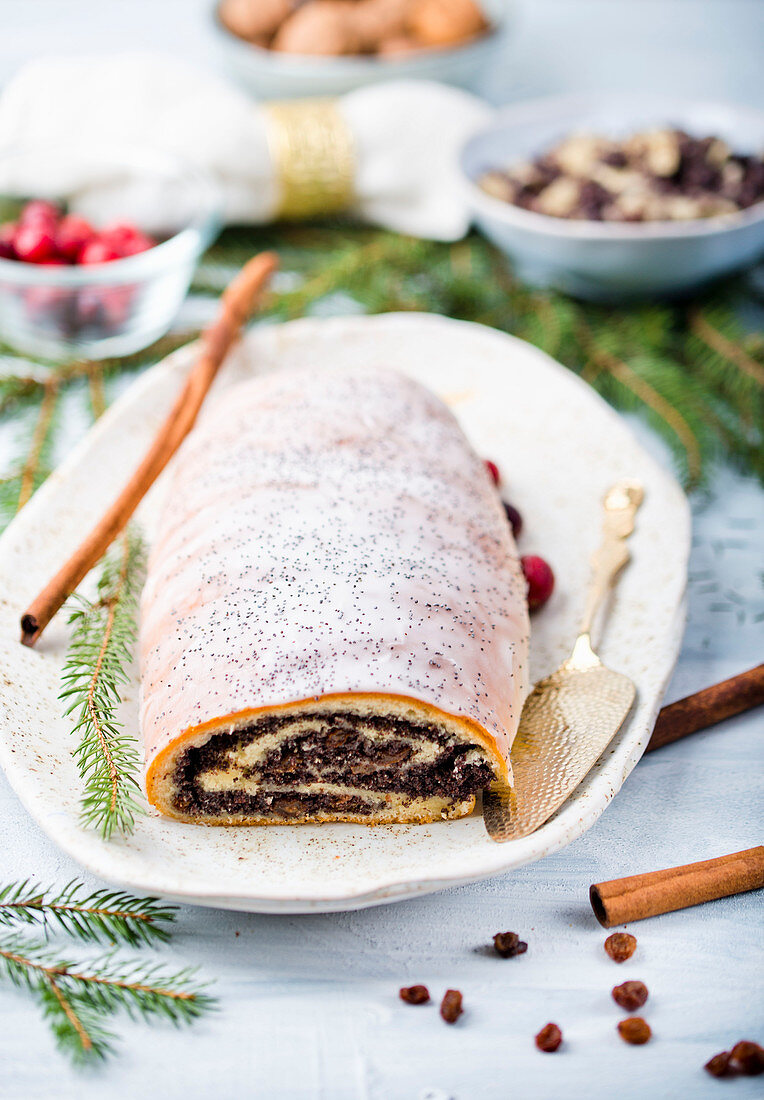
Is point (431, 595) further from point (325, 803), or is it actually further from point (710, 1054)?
point (710, 1054)

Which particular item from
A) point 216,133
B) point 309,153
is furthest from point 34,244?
point 309,153

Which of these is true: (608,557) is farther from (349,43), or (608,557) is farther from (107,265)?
(349,43)

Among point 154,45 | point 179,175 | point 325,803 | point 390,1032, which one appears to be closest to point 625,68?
point 154,45

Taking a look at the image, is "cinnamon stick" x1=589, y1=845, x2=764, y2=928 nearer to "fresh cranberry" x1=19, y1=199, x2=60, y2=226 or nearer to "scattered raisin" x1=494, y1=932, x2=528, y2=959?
"scattered raisin" x1=494, y1=932, x2=528, y2=959

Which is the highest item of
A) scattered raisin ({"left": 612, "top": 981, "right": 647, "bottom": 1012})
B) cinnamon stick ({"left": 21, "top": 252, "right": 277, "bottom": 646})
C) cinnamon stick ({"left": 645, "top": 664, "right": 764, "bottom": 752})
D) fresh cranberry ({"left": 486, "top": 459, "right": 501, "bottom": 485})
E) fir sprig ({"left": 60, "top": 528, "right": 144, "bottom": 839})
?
cinnamon stick ({"left": 21, "top": 252, "right": 277, "bottom": 646})

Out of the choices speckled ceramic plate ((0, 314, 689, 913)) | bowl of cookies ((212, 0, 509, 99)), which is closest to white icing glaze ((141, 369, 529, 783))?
speckled ceramic plate ((0, 314, 689, 913))

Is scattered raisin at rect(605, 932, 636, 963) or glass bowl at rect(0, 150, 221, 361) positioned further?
glass bowl at rect(0, 150, 221, 361)
